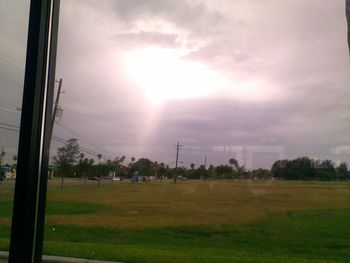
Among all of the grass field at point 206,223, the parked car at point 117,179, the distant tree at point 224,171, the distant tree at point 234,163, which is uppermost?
the distant tree at point 234,163

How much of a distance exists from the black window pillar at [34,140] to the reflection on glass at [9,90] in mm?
45

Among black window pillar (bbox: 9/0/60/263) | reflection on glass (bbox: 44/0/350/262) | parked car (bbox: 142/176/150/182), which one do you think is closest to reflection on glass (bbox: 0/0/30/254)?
black window pillar (bbox: 9/0/60/263)

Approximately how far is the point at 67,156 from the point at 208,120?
33.9 inches

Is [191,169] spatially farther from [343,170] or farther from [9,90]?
[9,90]

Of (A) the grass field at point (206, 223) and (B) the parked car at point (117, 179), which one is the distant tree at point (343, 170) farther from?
(B) the parked car at point (117, 179)

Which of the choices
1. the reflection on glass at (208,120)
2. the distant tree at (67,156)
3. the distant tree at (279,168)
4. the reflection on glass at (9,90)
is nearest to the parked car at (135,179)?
the reflection on glass at (208,120)

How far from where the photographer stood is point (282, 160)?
6.91ft

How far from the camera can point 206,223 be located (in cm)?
297

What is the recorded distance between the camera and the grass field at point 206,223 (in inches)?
97.5

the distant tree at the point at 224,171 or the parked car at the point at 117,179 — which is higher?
the distant tree at the point at 224,171

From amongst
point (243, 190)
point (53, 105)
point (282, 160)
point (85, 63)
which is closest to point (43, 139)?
point (53, 105)

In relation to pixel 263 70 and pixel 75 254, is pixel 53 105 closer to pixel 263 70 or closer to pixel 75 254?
pixel 263 70

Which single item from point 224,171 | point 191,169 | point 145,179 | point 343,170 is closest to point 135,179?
point 145,179

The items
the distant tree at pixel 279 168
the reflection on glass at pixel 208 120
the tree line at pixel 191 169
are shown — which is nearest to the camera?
the reflection on glass at pixel 208 120
